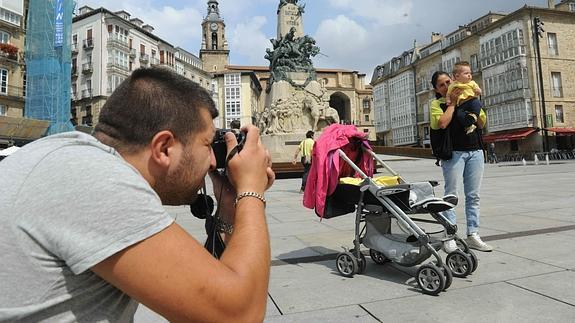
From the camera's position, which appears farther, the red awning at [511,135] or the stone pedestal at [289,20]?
the red awning at [511,135]

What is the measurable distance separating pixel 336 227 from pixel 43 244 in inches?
201

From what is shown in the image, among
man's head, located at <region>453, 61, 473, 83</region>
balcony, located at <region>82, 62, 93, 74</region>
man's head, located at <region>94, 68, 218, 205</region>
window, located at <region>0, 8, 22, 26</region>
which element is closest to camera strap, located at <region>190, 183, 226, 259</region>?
man's head, located at <region>94, 68, 218, 205</region>

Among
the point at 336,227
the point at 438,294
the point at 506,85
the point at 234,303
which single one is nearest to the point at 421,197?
the point at 438,294

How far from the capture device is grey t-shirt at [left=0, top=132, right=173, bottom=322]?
794mm

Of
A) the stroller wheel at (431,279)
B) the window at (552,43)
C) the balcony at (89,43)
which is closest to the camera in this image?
the stroller wheel at (431,279)

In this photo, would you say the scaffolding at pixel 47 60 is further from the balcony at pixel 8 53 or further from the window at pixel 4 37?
the window at pixel 4 37

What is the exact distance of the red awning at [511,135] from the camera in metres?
35.5

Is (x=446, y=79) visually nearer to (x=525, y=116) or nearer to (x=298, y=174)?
(x=298, y=174)

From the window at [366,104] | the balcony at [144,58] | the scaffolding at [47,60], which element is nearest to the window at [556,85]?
the scaffolding at [47,60]

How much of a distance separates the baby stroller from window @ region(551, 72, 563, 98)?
136 feet

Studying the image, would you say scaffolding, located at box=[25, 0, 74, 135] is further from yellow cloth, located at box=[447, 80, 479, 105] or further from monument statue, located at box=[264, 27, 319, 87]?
yellow cloth, located at box=[447, 80, 479, 105]

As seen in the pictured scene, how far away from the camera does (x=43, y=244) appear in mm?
802

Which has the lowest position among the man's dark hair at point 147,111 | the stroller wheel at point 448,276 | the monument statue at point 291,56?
the stroller wheel at point 448,276

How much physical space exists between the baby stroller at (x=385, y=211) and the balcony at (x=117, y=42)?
48.2 metres
